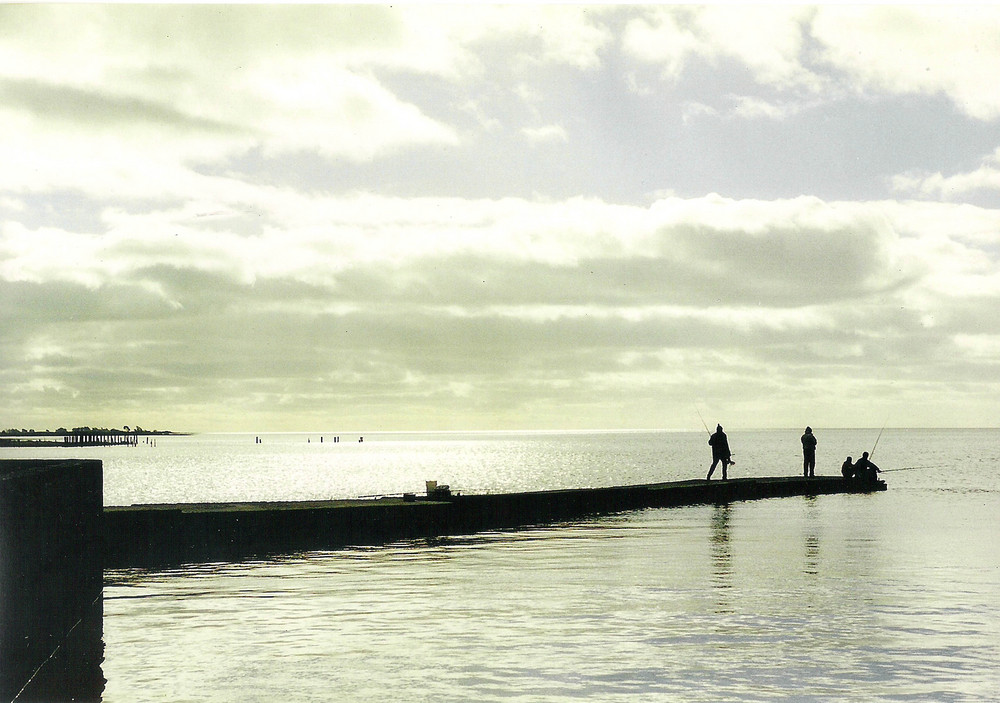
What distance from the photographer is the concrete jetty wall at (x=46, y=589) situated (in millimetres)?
9523

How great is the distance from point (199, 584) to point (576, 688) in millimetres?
9064

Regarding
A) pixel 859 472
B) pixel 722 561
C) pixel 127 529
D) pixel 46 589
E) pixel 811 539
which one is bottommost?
pixel 811 539

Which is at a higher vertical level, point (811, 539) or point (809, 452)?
point (809, 452)

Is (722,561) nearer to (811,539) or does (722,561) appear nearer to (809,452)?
(811,539)

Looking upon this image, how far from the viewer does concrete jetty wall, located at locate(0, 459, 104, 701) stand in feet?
31.2

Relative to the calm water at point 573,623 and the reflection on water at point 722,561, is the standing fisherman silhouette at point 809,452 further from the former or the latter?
the calm water at point 573,623

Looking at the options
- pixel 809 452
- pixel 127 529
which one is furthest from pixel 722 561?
pixel 809 452

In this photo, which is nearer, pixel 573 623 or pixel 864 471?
pixel 573 623

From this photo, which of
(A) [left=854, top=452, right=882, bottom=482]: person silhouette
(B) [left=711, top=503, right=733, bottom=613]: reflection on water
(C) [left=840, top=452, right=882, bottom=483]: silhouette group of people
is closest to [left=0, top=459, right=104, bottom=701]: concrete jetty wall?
(B) [left=711, top=503, right=733, bottom=613]: reflection on water

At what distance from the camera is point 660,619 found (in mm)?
12836

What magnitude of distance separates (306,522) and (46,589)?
41.4ft

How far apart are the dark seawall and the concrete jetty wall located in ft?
22.8

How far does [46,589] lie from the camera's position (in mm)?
11094

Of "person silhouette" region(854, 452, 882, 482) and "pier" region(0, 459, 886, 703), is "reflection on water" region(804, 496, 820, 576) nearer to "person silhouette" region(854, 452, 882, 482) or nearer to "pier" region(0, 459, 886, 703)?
"pier" region(0, 459, 886, 703)
